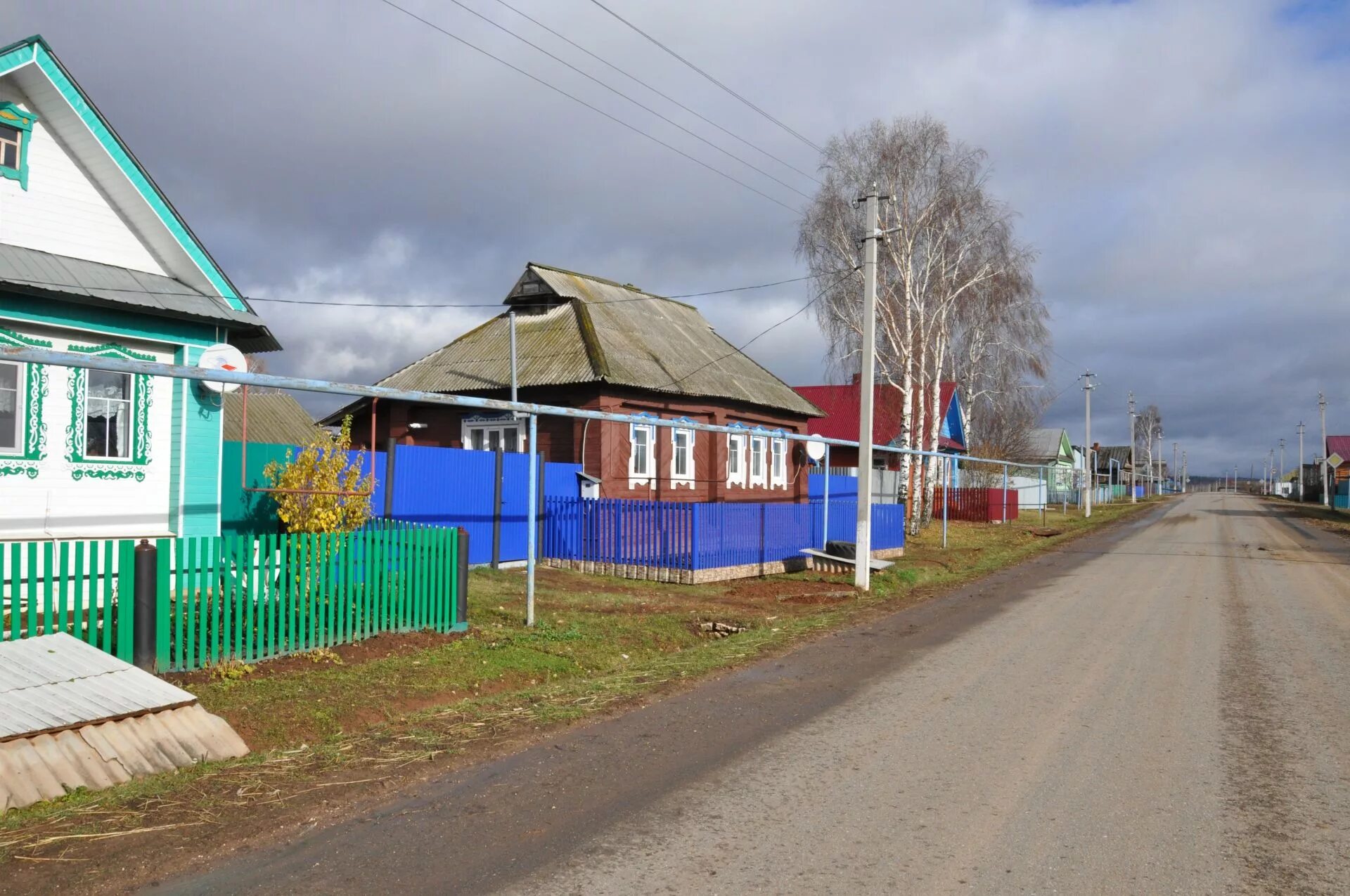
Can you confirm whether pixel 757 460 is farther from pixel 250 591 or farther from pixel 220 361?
pixel 250 591

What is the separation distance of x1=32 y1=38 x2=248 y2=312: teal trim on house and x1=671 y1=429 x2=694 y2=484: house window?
501 inches

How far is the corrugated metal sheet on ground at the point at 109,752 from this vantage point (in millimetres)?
5113

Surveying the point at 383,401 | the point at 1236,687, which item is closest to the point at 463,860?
the point at 1236,687

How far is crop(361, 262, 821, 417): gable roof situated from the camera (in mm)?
22109

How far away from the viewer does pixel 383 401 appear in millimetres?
23703

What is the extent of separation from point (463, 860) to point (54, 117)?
34.0 feet

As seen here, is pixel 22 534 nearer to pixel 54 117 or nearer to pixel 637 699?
pixel 54 117

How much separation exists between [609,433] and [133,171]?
1150cm

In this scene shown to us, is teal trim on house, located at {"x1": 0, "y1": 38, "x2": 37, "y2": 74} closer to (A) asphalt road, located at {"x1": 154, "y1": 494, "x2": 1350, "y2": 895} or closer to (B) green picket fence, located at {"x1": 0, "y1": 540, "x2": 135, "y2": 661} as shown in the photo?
(B) green picket fence, located at {"x1": 0, "y1": 540, "x2": 135, "y2": 661}

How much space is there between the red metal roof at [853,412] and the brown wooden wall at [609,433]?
1220cm

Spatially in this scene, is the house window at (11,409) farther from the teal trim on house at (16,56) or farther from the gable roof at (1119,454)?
the gable roof at (1119,454)

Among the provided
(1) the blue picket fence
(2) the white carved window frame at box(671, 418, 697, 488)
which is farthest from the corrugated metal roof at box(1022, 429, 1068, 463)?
(1) the blue picket fence

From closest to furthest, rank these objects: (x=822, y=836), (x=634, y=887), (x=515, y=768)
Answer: (x=634, y=887) < (x=822, y=836) < (x=515, y=768)

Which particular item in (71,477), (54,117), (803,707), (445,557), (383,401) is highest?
(54,117)
